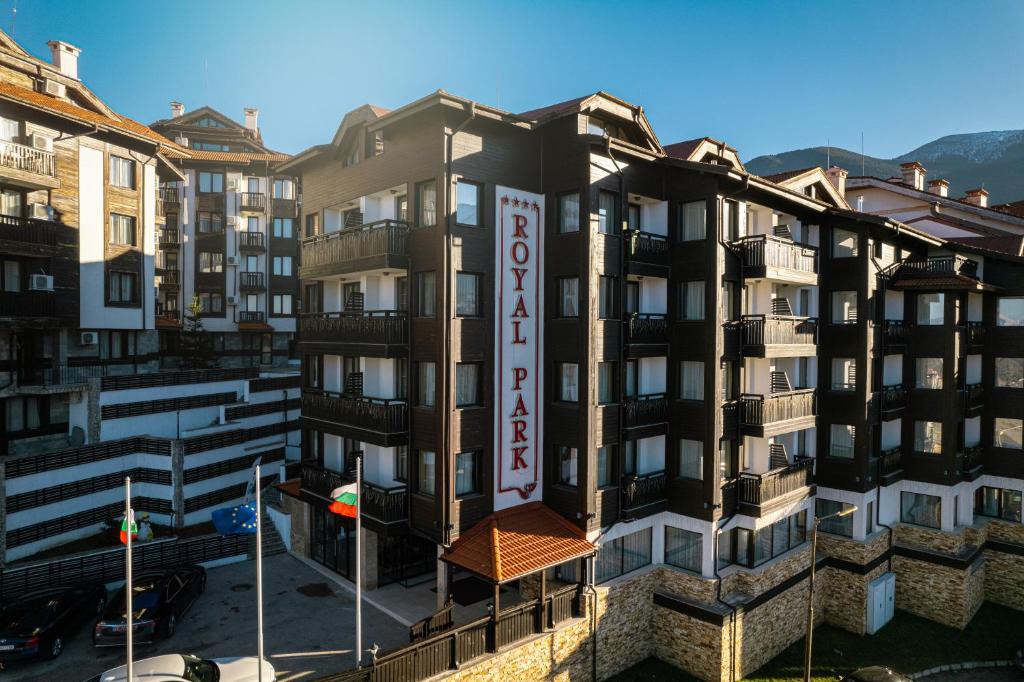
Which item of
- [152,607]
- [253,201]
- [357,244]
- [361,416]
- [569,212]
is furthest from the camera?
[253,201]

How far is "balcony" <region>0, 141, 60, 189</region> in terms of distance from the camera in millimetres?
28625

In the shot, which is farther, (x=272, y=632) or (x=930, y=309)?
(x=930, y=309)

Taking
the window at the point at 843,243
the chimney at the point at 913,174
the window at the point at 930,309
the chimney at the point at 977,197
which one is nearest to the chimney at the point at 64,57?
the window at the point at 843,243

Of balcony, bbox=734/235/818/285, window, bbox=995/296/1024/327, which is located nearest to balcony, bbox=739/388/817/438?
balcony, bbox=734/235/818/285

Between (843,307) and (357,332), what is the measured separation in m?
23.2

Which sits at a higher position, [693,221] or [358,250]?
[693,221]

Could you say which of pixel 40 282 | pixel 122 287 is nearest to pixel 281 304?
pixel 122 287

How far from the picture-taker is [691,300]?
24562 mm

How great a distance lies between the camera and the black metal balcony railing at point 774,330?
24688 mm

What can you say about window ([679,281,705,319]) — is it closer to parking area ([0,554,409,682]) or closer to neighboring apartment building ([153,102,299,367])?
parking area ([0,554,409,682])

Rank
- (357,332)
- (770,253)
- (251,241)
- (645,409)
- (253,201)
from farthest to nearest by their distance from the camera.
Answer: (253,201), (251,241), (770,253), (645,409), (357,332)

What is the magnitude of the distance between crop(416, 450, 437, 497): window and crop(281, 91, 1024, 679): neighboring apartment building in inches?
4.1

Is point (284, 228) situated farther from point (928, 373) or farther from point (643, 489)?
point (928, 373)

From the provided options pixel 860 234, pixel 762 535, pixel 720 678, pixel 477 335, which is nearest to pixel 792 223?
pixel 860 234
